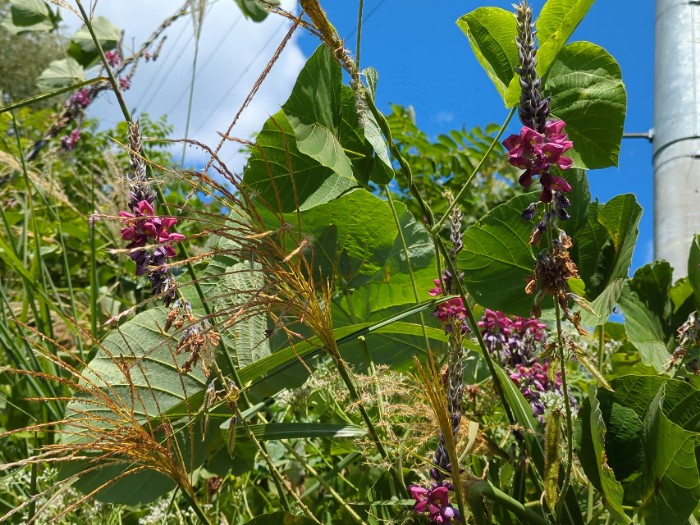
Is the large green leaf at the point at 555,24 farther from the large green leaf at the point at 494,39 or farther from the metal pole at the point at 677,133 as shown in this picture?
the metal pole at the point at 677,133

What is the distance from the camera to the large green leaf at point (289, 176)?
1.18 meters

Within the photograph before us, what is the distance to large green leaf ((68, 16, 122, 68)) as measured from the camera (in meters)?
2.37

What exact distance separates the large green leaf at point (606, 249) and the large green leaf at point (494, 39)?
288mm

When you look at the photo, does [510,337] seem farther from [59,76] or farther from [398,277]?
[59,76]

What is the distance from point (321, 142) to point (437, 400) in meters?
0.49

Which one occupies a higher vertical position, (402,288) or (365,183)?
(365,183)

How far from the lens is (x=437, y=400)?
69 centimetres

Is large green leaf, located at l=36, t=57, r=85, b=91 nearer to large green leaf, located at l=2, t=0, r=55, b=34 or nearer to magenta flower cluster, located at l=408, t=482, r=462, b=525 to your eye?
large green leaf, located at l=2, t=0, r=55, b=34

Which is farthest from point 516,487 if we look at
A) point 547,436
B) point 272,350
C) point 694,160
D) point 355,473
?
point 694,160

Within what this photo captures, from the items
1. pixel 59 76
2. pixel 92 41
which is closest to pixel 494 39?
pixel 59 76

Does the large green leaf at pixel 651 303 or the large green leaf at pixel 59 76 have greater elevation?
the large green leaf at pixel 59 76

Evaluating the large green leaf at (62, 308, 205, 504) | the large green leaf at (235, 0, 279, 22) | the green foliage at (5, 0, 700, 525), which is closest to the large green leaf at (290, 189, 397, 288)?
the green foliage at (5, 0, 700, 525)

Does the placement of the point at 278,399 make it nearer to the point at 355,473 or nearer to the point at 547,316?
the point at 355,473

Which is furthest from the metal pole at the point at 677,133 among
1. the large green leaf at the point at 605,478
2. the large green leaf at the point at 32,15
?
the large green leaf at the point at 32,15
